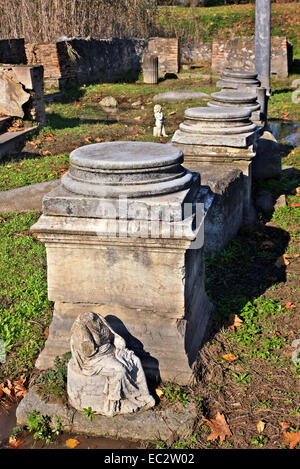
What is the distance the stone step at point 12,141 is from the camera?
341 inches

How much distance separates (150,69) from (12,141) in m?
11.4

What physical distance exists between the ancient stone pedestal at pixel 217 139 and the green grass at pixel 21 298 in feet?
6.32

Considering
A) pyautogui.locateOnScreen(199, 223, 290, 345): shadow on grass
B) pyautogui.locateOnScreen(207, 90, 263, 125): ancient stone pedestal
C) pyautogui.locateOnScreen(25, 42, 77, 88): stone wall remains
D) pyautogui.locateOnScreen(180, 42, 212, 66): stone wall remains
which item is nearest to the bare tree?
pyautogui.locateOnScreen(180, 42, 212, 66): stone wall remains

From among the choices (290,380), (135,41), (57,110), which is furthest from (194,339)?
(135,41)

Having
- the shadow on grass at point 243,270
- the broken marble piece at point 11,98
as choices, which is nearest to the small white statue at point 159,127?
the broken marble piece at point 11,98

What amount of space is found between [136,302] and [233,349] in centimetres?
87

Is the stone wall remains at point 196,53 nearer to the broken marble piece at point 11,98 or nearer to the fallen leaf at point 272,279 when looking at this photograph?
the broken marble piece at point 11,98

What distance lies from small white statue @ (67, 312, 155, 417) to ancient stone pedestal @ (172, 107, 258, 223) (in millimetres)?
2853

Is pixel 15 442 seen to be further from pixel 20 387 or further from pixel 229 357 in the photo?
pixel 229 357

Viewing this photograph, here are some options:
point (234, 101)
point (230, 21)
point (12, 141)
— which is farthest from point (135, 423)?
point (230, 21)

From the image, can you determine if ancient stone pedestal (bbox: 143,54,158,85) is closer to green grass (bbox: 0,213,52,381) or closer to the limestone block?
the limestone block

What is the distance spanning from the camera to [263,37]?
11.1 m

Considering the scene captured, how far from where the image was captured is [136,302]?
3178mm
